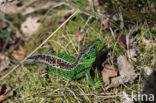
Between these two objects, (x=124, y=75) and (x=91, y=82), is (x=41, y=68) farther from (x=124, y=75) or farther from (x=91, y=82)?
(x=124, y=75)

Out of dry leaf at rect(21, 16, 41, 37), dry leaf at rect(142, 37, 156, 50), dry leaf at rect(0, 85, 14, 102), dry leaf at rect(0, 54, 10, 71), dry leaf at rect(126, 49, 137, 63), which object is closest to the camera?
dry leaf at rect(126, 49, 137, 63)

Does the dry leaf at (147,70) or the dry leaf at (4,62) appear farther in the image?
the dry leaf at (4,62)

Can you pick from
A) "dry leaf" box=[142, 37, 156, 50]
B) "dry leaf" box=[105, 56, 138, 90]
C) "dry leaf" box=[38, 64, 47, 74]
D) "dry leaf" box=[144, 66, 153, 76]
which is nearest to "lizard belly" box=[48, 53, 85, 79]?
"dry leaf" box=[38, 64, 47, 74]

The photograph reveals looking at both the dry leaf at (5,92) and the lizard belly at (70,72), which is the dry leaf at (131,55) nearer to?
the lizard belly at (70,72)

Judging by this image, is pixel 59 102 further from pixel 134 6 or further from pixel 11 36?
pixel 11 36

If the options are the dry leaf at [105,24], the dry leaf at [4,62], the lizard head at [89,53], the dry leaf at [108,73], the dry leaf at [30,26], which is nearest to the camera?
the lizard head at [89,53]

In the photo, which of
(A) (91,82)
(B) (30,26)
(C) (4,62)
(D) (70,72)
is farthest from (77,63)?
(B) (30,26)

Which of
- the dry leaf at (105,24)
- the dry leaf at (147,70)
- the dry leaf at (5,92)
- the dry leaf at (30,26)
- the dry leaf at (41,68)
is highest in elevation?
the dry leaf at (30,26)

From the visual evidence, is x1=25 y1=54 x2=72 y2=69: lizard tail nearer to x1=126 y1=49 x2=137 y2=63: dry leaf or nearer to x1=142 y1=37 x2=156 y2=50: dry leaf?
x1=126 y1=49 x2=137 y2=63: dry leaf

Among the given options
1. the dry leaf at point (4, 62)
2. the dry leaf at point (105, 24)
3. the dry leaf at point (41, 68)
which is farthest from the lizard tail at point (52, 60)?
the dry leaf at point (105, 24)
